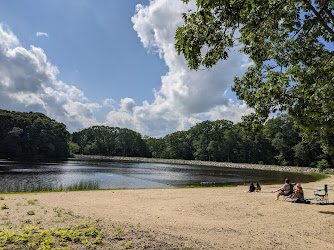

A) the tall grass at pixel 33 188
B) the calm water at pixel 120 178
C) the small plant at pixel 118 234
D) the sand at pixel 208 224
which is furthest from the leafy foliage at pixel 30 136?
the small plant at pixel 118 234

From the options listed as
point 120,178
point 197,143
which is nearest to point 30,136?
point 197,143

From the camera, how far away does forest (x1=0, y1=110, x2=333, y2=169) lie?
75.9m

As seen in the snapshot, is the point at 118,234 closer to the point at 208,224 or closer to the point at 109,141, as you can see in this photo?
the point at 208,224

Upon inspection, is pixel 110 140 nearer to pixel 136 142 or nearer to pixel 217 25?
pixel 136 142

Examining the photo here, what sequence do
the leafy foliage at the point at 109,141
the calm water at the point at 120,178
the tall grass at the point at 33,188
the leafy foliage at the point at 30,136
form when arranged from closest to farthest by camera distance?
the tall grass at the point at 33,188 → the calm water at the point at 120,178 → the leafy foliage at the point at 30,136 → the leafy foliage at the point at 109,141

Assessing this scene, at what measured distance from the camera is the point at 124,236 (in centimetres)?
619

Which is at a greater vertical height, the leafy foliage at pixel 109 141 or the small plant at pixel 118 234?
the leafy foliage at pixel 109 141

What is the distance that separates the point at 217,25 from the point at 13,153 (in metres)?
104

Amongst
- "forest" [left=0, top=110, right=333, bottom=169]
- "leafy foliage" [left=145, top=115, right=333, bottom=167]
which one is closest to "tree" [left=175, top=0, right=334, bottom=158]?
"leafy foliage" [left=145, top=115, right=333, bottom=167]

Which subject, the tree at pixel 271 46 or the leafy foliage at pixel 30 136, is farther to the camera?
the leafy foliage at pixel 30 136

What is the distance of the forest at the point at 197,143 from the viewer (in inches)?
2988

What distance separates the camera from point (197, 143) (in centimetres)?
9988

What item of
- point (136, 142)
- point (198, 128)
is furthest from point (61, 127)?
point (198, 128)

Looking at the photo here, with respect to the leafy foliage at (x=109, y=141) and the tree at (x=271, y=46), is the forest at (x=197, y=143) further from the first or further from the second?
the tree at (x=271, y=46)
